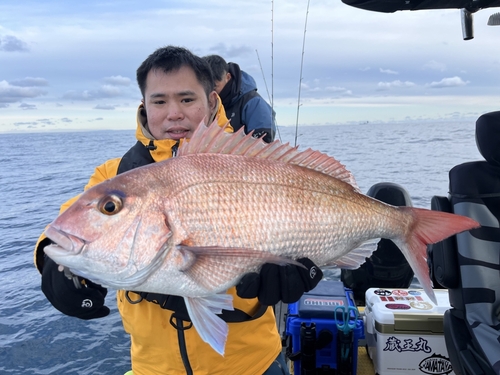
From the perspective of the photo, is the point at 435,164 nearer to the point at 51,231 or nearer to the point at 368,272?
the point at 368,272

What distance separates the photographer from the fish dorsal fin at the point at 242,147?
5.03 feet

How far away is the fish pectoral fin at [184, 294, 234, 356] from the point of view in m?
1.41

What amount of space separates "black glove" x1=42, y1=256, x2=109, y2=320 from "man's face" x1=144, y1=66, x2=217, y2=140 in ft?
2.50

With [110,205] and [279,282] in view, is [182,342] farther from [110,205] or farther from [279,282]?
[110,205]

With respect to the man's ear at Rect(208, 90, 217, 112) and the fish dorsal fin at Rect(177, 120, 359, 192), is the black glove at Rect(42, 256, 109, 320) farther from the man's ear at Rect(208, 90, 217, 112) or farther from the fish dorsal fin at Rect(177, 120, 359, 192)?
the man's ear at Rect(208, 90, 217, 112)

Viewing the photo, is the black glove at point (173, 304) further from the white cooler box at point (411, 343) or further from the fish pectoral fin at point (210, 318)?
the white cooler box at point (411, 343)

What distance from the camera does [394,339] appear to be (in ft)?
9.55

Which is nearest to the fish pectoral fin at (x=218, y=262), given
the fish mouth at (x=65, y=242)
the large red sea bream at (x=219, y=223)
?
the large red sea bream at (x=219, y=223)

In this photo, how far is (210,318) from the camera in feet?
4.71

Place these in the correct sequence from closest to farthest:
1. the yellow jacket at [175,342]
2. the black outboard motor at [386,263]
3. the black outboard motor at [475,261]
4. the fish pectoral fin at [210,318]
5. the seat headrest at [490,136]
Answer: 1. the fish pectoral fin at [210,318]
2. the yellow jacket at [175,342]
3. the black outboard motor at [475,261]
4. the seat headrest at [490,136]
5. the black outboard motor at [386,263]

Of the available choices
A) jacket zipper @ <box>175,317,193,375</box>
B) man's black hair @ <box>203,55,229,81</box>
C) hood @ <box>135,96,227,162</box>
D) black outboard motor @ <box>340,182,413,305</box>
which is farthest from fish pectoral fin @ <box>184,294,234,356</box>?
man's black hair @ <box>203,55,229,81</box>

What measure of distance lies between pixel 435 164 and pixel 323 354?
1822 centimetres

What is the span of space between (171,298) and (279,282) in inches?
18.5

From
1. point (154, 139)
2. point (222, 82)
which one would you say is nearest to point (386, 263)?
point (222, 82)
